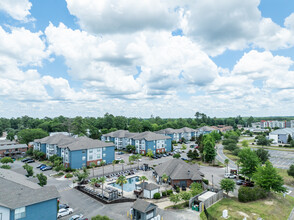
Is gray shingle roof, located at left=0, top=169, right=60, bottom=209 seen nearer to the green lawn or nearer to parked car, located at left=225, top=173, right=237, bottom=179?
the green lawn

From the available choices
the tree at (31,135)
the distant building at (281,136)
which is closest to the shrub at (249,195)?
the tree at (31,135)

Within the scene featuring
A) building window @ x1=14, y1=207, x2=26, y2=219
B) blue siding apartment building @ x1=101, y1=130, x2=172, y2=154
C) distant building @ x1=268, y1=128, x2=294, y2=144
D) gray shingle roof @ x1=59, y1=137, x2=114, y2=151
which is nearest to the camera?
building window @ x1=14, y1=207, x2=26, y2=219

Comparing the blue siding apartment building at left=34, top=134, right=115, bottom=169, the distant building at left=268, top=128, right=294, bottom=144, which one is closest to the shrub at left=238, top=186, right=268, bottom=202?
the blue siding apartment building at left=34, top=134, right=115, bottom=169

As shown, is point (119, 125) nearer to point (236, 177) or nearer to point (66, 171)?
point (66, 171)

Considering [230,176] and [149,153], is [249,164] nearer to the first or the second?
[230,176]

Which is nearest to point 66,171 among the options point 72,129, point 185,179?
point 185,179

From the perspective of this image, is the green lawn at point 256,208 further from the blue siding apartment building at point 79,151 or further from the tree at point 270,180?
the blue siding apartment building at point 79,151

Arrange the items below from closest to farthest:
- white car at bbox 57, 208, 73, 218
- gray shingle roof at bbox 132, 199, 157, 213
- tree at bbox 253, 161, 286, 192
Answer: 1. gray shingle roof at bbox 132, 199, 157, 213
2. white car at bbox 57, 208, 73, 218
3. tree at bbox 253, 161, 286, 192
